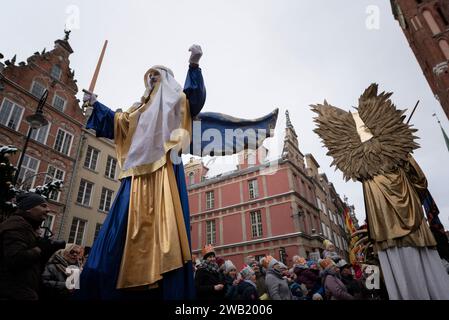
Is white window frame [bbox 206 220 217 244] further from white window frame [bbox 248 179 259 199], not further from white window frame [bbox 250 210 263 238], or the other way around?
white window frame [bbox 248 179 259 199]

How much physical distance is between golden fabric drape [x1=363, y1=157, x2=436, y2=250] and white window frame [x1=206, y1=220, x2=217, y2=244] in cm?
2584

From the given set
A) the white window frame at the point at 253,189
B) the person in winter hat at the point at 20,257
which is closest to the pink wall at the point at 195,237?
the white window frame at the point at 253,189

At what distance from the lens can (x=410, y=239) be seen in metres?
3.17

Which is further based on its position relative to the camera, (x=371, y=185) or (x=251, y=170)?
(x=251, y=170)

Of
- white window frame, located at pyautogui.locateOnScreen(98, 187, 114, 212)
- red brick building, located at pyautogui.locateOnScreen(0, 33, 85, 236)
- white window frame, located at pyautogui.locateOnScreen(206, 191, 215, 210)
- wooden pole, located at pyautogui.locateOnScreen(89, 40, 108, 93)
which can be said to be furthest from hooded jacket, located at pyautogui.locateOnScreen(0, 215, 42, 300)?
white window frame, located at pyautogui.locateOnScreen(206, 191, 215, 210)

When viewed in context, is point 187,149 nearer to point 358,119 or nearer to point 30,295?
point 30,295

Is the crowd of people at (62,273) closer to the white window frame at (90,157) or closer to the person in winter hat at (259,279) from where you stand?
the person in winter hat at (259,279)

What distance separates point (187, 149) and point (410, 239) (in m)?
2.82

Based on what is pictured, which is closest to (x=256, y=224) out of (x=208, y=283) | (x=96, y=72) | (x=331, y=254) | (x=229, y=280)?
(x=331, y=254)

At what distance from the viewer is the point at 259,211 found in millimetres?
26984

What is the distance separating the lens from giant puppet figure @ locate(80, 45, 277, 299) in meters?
2.03

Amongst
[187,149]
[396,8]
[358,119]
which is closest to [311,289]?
[358,119]

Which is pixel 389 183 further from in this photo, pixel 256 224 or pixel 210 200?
pixel 210 200

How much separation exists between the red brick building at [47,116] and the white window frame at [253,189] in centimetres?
1661
